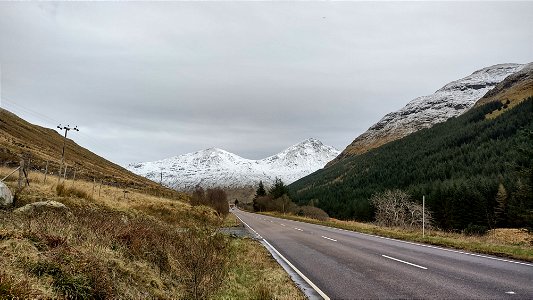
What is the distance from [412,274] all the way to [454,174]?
4971 inches

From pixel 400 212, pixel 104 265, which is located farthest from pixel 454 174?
pixel 104 265

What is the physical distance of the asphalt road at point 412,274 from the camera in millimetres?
7996

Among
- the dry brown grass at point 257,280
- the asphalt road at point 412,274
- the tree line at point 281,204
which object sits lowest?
the dry brown grass at point 257,280

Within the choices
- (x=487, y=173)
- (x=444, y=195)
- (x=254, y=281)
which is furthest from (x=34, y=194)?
(x=487, y=173)

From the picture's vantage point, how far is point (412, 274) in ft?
32.8

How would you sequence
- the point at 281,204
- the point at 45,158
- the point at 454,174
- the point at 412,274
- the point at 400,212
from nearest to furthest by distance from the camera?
the point at 412,274, the point at 45,158, the point at 400,212, the point at 281,204, the point at 454,174

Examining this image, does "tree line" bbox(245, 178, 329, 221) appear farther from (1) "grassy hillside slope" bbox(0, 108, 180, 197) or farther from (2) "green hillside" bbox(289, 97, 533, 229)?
(2) "green hillside" bbox(289, 97, 533, 229)

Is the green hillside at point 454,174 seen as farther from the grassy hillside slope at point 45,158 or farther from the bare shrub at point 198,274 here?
the grassy hillside slope at point 45,158

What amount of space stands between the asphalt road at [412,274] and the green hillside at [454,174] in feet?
169

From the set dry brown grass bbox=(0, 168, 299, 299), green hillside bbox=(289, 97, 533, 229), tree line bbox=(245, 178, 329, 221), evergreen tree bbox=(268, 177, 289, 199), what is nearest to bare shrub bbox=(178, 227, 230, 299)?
dry brown grass bbox=(0, 168, 299, 299)

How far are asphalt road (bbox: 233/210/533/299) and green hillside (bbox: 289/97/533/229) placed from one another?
5159 cm

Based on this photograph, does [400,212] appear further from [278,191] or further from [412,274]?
[412,274]

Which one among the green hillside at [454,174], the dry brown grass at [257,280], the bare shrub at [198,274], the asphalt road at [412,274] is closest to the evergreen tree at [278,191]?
the green hillside at [454,174]

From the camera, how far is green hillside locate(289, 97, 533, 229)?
77875 mm
